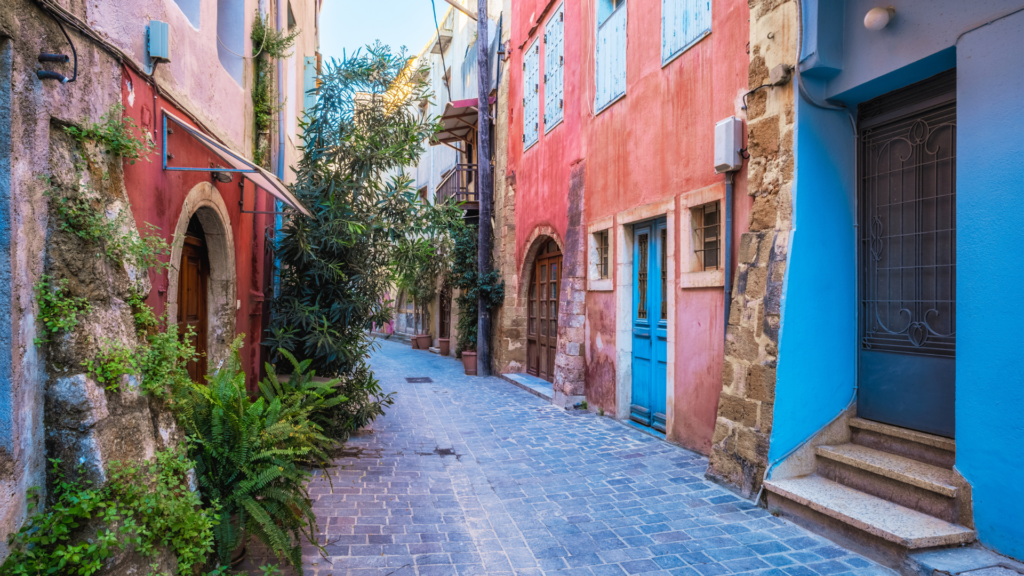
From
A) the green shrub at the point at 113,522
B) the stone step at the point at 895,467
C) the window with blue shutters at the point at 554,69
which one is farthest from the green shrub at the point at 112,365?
the window with blue shutters at the point at 554,69

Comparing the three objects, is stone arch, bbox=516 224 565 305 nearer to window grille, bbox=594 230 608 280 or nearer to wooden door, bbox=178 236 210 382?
window grille, bbox=594 230 608 280

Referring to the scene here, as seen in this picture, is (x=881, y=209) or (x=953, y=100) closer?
(x=953, y=100)

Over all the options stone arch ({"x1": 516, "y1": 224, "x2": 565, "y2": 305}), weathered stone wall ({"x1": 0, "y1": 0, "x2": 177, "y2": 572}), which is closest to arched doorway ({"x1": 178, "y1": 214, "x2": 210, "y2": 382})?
weathered stone wall ({"x1": 0, "y1": 0, "x2": 177, "y2": 572})

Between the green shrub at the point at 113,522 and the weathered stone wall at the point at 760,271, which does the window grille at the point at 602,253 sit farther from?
the green shrub at the point at 113,522

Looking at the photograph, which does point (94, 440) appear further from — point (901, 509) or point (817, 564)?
point (901, 509)

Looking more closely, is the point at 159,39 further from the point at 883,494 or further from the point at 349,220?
the point at 883,494

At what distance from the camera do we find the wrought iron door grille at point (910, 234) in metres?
3.85

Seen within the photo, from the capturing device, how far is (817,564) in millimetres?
3379

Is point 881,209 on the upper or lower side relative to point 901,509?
upper

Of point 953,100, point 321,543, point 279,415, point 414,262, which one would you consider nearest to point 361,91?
point 414,262

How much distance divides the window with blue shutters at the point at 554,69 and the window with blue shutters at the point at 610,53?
131 centimetres

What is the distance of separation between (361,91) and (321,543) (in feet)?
16.4

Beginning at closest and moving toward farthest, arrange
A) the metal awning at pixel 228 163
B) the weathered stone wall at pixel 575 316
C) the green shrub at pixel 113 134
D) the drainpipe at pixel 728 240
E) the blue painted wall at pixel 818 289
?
the green shrub at pixel 113 134
the metal awning at pixel 228 163
the blue painted wall at pixel 818 289
the drainpipe at pixel 728 240
the weathered stone wall at pixel 575 316

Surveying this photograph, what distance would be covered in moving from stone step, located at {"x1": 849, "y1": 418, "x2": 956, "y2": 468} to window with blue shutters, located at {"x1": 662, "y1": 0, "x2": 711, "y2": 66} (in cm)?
383
